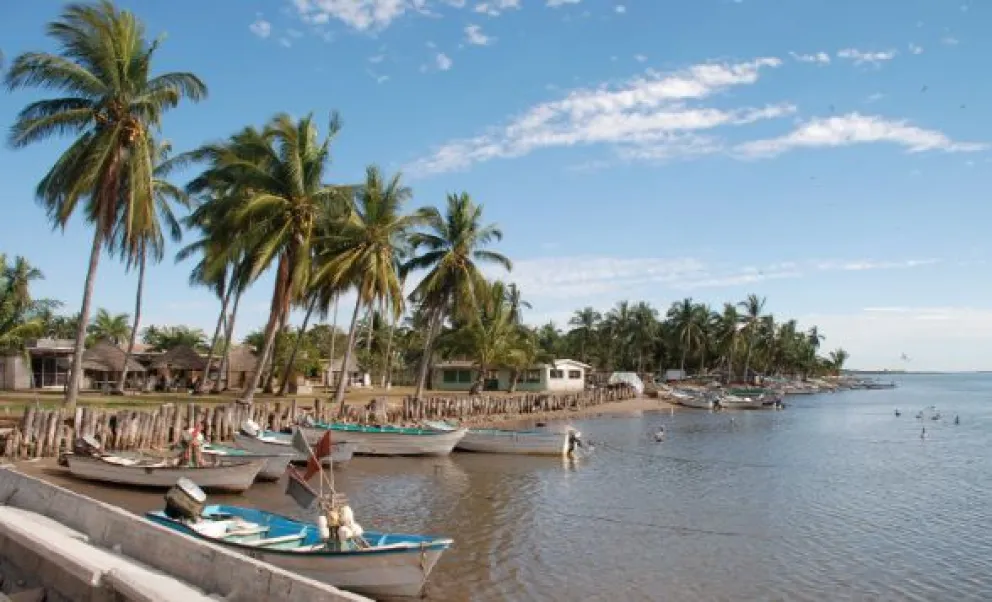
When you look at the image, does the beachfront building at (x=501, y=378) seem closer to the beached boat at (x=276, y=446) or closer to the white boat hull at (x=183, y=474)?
the beached boat at (x=276, y=446)

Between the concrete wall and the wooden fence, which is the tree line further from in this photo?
the concrete wall

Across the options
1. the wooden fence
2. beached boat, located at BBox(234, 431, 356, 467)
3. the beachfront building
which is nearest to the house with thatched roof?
the wooden fence

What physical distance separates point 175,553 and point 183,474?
10724 millimetres

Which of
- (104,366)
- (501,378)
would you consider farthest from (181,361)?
(501,378)

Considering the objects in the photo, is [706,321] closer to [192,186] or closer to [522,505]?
[192,186]

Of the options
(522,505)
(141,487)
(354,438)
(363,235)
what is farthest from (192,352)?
(522,505)

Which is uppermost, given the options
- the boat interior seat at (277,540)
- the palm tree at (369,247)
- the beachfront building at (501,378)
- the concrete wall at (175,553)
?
the palm tree at (369,247)

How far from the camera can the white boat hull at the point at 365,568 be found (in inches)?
425

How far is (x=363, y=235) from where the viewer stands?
36688 millimetres

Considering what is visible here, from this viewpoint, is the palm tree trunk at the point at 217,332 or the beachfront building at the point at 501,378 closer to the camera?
the palm tree trunk at the point at 217,332

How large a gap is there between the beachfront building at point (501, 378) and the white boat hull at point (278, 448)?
42.4 metres

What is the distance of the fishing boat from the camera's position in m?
10.8

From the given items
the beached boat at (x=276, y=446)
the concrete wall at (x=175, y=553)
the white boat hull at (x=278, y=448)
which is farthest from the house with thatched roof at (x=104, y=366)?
the concrete wall at (x=175, y=553)

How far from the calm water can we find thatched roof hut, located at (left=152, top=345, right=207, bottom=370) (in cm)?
2557
